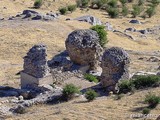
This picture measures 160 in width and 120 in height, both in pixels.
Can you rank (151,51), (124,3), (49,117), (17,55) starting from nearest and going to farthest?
(49,117)
(17,55)
(151,51)
(124,3)

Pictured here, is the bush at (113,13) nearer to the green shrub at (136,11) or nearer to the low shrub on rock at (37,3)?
the green shrub at (136,11)

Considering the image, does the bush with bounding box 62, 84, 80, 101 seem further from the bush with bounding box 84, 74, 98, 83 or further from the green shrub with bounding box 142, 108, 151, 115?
the bush with bounding box 84, 74, 98, 83

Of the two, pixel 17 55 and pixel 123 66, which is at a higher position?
pixel 123 66

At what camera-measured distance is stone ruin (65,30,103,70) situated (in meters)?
30.4

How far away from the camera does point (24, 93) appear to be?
2564cm

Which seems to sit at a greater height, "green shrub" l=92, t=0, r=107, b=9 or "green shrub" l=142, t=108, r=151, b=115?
"green shrub" l=142, t=108, r=151, b=115

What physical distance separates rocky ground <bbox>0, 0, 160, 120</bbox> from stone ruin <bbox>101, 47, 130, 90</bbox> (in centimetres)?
177

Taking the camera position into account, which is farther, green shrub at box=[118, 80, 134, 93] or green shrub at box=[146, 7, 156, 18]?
green shrub at box=[146, 7, 156, 18]

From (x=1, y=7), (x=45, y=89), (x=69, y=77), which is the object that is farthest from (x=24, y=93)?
(x=1, y=7)

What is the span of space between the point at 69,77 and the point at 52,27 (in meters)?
13.0

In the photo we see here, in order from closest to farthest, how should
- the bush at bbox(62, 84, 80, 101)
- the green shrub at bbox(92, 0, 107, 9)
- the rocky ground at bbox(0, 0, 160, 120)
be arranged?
1. the rocky ground at bbox(0, 0, 160, 120)
2. the bush at bbox(62, 84, 80, 101)
3. the green shrub at bbox(92, 0, 107, 9)

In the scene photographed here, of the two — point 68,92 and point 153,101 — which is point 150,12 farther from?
point 153,101

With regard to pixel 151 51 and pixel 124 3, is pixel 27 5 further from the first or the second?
pixel 151 51

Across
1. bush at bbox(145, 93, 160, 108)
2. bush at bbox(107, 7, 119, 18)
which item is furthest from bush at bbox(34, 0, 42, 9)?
bush at bbox(145, 93, 160, 108)
